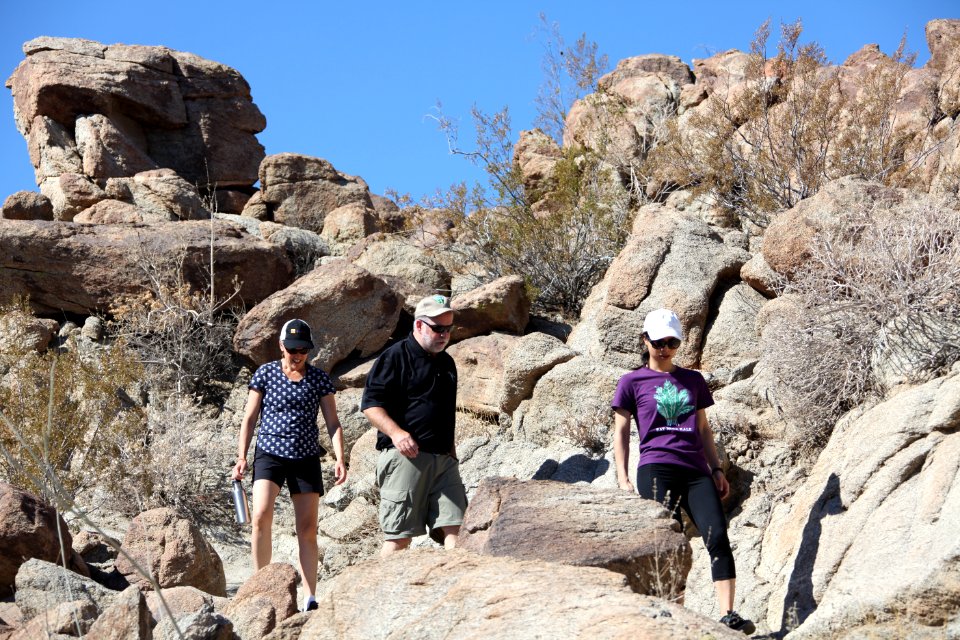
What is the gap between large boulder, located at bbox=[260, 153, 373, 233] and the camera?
1708cm

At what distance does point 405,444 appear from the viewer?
5.52 metres

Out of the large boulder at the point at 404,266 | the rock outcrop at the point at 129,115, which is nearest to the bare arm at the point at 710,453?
the large boulder at the point at 404,266

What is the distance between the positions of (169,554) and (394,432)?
2.37m

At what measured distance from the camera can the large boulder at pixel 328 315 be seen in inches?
427

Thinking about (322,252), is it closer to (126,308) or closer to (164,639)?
(126,308)

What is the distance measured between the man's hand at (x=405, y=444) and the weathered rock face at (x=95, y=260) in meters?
7.38

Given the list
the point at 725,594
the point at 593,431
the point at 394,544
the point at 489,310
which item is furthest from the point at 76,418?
the point at 725,594

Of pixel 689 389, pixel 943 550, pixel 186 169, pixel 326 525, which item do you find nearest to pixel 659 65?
→ pixel 186 169

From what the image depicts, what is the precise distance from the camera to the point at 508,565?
3.86 metres

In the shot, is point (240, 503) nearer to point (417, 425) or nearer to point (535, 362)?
point (417, 425)

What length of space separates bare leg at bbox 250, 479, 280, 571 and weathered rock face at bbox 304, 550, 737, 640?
170 centimetres

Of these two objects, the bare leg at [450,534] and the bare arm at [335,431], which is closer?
the bare leg at [450,534]

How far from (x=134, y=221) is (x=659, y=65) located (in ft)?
32.4

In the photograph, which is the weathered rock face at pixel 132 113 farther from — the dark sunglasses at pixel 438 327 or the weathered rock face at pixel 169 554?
the dark sunglasses at pixel 438 327
